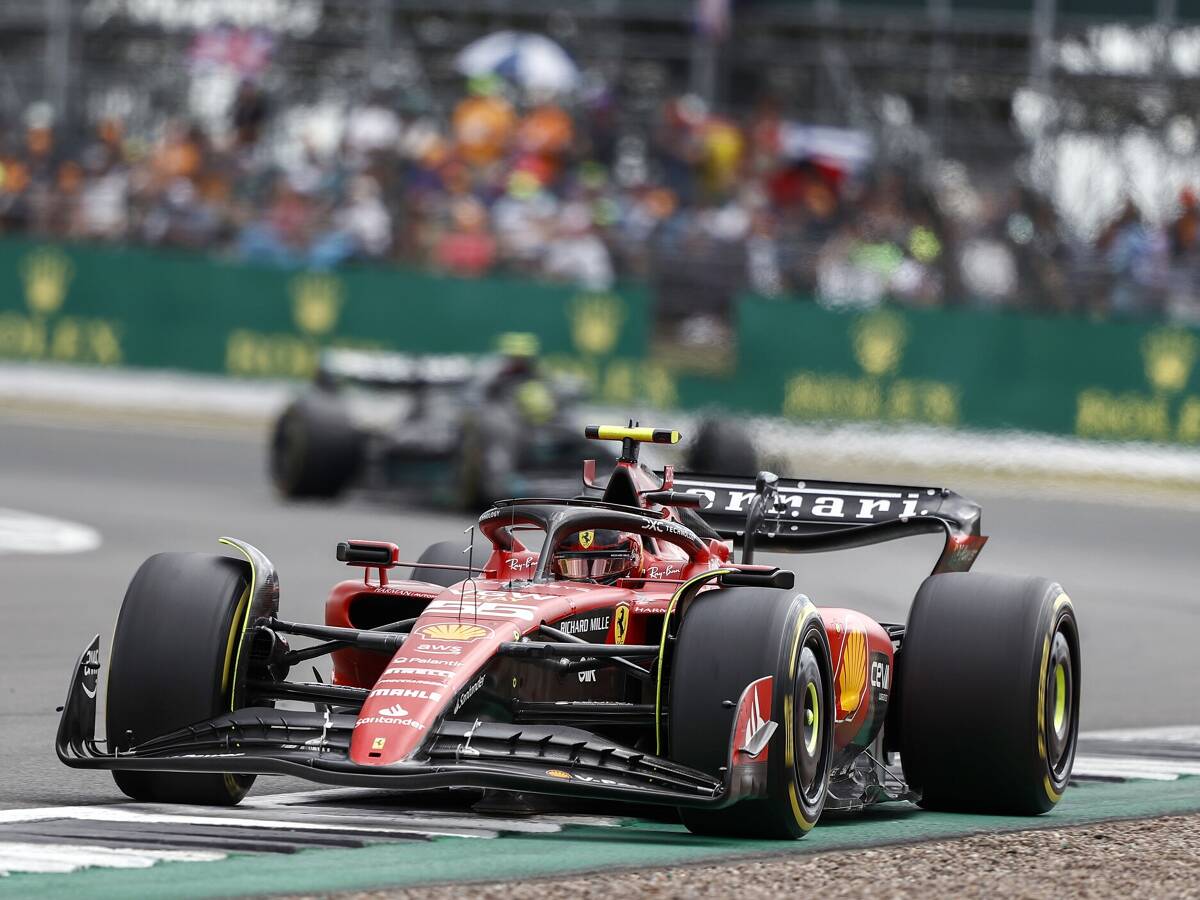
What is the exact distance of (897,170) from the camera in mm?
25125

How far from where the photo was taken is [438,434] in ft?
60.2

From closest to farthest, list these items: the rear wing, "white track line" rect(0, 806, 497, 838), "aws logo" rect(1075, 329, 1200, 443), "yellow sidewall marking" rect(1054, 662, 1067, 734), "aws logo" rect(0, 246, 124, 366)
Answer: "white track line" rect(0, 806, 497, 838) → "yellow sidewall marking" rect(1054, 662, 1067, 734) → the rear wing → "aws logo" rect(1075, 329, 1200, 443) → "aws logo" rect(0, 246, 124, 366)

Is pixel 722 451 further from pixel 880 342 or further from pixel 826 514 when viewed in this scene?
pixel 826 514

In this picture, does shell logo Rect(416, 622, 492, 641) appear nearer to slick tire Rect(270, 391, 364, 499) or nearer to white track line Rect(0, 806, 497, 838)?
white track line Rect(0, 806, 497, 838)

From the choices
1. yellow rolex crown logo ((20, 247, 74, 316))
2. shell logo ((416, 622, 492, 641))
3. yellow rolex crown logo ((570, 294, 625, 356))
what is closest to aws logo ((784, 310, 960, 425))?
yellow rolex crown logo ((570, 294, 625, 356))

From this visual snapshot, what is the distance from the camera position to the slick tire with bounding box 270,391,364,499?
60.4ft

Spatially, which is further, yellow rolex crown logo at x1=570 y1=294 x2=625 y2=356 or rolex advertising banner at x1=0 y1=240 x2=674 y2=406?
rolex advertising banner at x1=0 y1=240 x2=674 y2=406

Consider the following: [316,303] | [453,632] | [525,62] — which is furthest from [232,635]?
[525,62]

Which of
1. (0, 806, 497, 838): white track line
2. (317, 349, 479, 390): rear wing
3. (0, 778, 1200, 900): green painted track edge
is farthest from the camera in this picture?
(317, 349, 479, 390): rear wing

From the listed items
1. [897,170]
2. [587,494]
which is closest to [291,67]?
[897,170]

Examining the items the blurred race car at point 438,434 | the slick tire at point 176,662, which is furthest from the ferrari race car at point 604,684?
the blurred race car at point 438,434

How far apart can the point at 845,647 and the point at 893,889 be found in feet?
4.64

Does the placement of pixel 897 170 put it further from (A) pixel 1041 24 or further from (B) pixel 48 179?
(B) pixel 48 179

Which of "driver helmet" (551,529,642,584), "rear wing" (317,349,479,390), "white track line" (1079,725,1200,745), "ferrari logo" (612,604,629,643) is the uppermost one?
"rear wing" (317,349,479,390)
